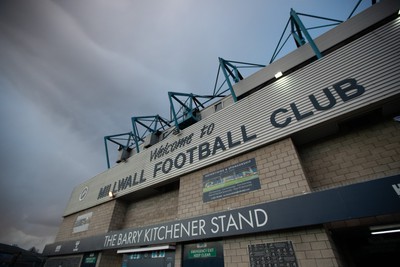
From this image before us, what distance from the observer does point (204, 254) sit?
6.07m

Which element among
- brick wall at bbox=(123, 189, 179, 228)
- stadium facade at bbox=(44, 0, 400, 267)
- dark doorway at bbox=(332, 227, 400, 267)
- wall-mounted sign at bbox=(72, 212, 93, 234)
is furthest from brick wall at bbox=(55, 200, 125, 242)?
dark doorway at bbox=(332, 227, 400, 267)

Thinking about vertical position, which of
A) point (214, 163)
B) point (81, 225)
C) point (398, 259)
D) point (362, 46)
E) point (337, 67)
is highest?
point (362, 46)

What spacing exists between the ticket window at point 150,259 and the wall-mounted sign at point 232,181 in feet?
8.03

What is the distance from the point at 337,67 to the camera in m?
6.32

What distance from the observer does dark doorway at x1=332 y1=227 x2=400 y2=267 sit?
4852 millimetres

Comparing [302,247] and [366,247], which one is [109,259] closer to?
[302,247]

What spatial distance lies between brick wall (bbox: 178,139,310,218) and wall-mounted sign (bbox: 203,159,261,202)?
15 centimetres

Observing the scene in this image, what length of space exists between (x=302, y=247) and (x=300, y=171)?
6.52 ft

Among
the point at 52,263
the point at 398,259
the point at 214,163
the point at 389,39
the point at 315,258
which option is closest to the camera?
the point at 315,258

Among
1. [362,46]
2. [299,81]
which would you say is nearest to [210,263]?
[299,81]

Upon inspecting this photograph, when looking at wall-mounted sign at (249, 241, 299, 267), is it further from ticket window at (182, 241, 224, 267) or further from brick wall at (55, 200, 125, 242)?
brick wall at (55, 200, 125, 242)

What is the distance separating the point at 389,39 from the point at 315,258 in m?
6.73

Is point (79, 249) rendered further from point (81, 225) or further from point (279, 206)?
point (279, 206)

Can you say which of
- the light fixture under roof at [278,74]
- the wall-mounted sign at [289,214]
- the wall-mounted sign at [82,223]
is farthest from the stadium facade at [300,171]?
the wall-mounted sign at [82,223]
